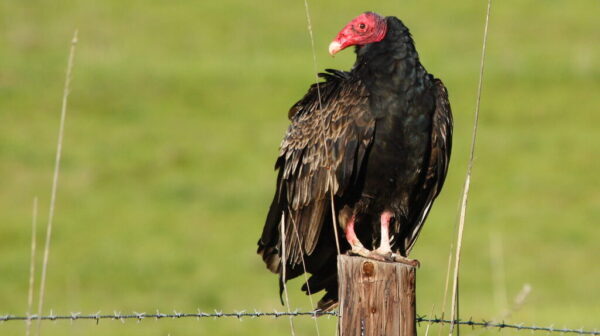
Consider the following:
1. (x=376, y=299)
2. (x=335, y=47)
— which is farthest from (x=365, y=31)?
(x=376, y=299)

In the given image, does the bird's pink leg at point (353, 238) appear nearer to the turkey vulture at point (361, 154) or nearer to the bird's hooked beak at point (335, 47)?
the turkey vulture at point (361, 154)

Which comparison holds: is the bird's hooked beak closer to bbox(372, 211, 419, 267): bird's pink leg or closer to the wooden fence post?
bbox(372, 211, 419, 267): bird's pink leg

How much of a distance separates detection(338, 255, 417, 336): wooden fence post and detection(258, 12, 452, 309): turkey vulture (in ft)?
3.75

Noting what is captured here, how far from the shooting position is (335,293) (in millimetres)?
4883

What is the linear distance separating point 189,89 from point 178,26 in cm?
266

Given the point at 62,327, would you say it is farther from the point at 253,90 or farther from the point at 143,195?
the point at 253,90

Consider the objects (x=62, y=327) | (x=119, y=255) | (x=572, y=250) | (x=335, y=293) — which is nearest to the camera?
(x=335, y=293)

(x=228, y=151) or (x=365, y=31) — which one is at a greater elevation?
(x=228, y=151)

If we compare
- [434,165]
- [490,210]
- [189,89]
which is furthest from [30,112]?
[434,165]

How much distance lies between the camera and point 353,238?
502cm

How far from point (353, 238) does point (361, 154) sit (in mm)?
374

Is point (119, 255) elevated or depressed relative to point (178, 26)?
depressed

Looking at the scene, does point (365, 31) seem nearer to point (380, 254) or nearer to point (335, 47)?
point (335, 47)

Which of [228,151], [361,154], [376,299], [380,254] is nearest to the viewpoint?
[376,299]
